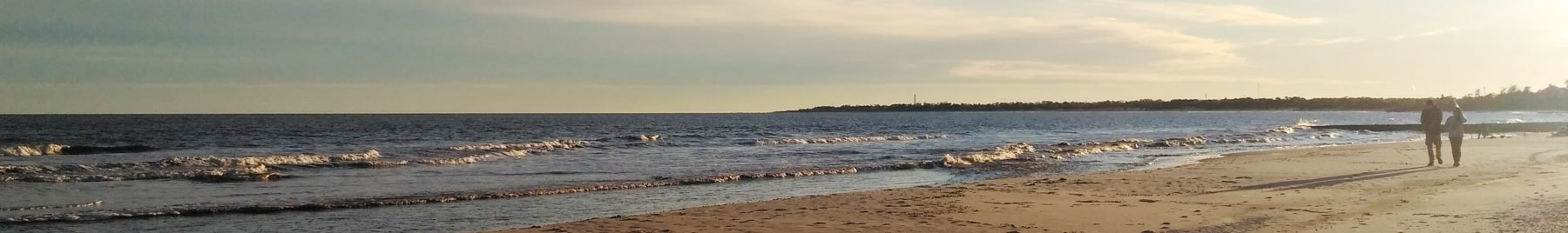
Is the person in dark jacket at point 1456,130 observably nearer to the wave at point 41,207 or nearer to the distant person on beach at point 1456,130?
the distant person on beach at point 1456,130

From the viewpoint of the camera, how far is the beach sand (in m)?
9.34

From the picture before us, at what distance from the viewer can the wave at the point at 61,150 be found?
32.7 metres

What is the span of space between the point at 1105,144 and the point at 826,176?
17.5m

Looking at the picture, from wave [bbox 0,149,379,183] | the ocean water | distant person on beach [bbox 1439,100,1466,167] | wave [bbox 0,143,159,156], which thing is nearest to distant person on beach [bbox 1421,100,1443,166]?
distant person on beach [bbox 1439,100,1466,167]

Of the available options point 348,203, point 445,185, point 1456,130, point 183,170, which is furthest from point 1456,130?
point 183,170

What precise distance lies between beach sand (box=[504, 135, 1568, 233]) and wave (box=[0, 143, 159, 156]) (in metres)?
29.0

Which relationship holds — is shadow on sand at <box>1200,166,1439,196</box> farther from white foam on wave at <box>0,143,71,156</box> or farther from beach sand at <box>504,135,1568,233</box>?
white foam on wave at <box>0,143,71,156</box>

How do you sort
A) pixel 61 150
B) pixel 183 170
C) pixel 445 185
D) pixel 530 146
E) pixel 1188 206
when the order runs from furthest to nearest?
pixel 530 146
pixel 61 150
pixel 183 170
pixel 445 185
pixel 1188 206

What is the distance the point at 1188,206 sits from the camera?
448 inches

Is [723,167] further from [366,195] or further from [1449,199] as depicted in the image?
[1449,199]

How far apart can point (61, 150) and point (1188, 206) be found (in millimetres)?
35470

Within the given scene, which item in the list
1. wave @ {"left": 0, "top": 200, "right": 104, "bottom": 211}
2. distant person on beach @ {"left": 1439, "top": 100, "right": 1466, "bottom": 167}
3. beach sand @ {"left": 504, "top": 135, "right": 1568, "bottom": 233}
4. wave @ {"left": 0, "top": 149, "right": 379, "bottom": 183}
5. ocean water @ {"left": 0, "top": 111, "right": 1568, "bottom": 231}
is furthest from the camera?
wave @ {"left": 0, "top": 149, "right": 379, "bottom": 183}

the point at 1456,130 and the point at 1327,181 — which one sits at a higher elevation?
the point at 1456,130

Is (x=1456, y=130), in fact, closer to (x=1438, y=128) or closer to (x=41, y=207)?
(x=1438, y=128)
